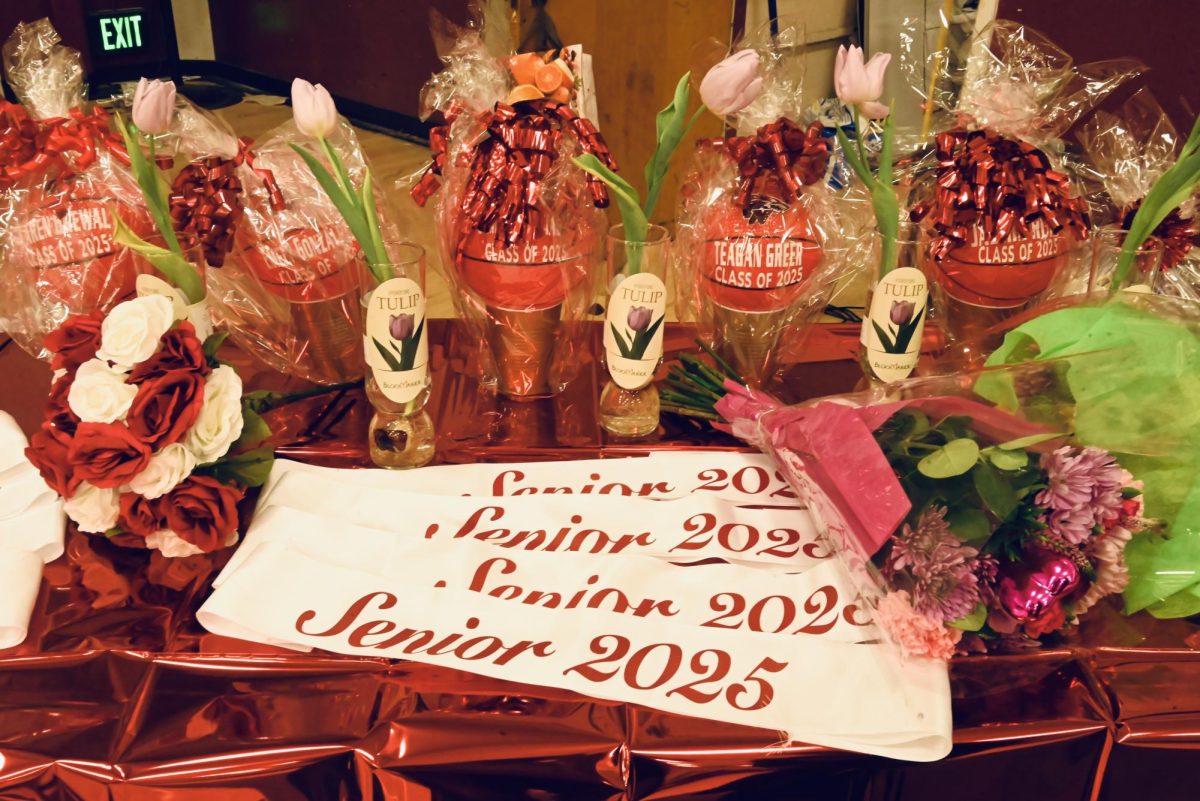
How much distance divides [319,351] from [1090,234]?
1028 mm

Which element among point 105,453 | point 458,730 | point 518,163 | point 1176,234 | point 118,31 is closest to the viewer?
point 458,730

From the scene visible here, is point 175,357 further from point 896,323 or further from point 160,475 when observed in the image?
point 896,323

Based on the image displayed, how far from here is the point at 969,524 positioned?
836 millimetres

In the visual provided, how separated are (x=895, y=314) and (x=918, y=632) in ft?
1.52

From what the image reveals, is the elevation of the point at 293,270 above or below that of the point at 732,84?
Answer: below

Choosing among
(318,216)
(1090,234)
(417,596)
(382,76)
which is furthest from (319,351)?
(382,76)

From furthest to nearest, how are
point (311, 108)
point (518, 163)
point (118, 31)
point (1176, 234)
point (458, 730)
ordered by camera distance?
point (118, 31)
point (1176, 234)
point (518, 163)
point (311, 108)
point (458, 730)

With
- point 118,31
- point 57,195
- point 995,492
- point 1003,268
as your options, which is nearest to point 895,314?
point 1003,268

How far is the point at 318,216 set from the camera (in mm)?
1215

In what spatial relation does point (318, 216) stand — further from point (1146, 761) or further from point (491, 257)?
point (1146, 761)

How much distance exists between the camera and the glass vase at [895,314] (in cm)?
115

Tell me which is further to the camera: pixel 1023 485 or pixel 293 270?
pixel 293 270

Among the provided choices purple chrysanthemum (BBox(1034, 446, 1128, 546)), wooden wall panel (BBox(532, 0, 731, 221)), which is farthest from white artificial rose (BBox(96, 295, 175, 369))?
wooden wall panel (BBox(532, 0, 731, 221))

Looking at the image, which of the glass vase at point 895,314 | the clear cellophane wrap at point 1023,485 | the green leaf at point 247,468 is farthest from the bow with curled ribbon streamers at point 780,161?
the green leaf at point 247,468
